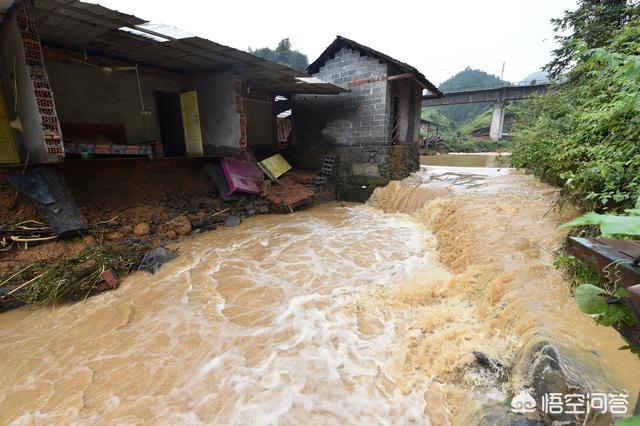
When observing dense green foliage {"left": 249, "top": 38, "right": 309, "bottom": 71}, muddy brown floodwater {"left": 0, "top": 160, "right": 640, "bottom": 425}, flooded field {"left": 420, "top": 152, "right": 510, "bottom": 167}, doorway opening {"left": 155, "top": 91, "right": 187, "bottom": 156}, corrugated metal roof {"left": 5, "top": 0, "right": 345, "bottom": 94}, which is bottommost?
muddy brown floodwater {"left": 0, "top": 160, "right": 640, "bottom": 425}

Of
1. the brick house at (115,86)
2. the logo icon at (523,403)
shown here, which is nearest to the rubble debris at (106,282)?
the brick house at (115,86)

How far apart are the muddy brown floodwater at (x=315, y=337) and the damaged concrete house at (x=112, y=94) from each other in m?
2.88

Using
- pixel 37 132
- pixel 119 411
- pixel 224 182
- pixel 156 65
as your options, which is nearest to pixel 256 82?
pixel 156 65

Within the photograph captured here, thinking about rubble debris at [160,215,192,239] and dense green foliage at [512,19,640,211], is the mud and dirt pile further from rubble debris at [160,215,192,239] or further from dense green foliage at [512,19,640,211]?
dense green foliage at [512,19,640,211]

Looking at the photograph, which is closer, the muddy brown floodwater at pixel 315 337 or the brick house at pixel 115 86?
the muddy brown floodwater at pixel 315 337

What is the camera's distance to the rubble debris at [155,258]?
19.6 feet

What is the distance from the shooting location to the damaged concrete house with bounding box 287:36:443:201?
10.9 meters

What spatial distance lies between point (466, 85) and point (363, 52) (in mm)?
80013

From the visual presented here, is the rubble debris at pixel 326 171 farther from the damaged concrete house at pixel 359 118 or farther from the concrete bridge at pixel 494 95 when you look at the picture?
the concrete bridge at pixel 494 95

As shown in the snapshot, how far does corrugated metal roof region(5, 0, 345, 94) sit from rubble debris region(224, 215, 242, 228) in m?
4.36

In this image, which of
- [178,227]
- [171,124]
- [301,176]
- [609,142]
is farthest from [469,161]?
[178,227]

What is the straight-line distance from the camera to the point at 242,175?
9.84m

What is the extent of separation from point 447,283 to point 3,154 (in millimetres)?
9487

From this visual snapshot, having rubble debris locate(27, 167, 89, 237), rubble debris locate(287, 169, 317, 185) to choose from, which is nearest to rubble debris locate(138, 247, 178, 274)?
rubble debris locate(27, 167, 89, 237)
